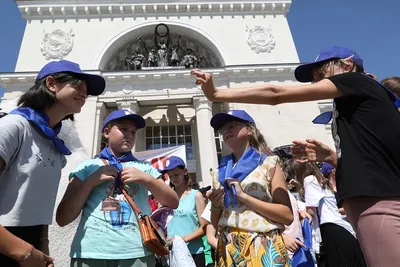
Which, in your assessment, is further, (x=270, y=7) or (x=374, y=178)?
(x=270, y=7)

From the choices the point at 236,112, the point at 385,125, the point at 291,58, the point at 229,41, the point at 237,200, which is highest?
the point at 229,41

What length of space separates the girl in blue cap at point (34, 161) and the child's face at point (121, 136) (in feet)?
1.25

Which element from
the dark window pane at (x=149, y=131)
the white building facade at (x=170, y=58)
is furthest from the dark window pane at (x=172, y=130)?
the dark window pane at (x=149, y=131)

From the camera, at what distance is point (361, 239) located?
1.50 metres

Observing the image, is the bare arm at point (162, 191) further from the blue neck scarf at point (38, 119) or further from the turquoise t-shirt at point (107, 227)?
the blue neck scarf at point (38, 119)

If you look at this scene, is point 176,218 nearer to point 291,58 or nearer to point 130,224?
point 130,224

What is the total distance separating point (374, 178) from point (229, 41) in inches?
658

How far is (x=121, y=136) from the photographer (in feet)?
7.53

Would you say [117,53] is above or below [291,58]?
above

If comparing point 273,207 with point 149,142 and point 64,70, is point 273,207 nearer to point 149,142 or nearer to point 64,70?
point 64,70

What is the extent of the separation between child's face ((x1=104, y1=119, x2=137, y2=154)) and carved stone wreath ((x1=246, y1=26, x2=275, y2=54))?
1591 centimetres

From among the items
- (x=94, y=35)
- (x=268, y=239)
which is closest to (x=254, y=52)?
(x=94, y=35)

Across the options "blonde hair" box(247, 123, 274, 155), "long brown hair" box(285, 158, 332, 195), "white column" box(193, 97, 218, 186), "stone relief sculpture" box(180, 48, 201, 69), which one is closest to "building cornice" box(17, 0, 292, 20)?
"stone relief sculpture" box(180, 48, 201, 69)

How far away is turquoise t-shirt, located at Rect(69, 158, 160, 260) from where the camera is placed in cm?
190
